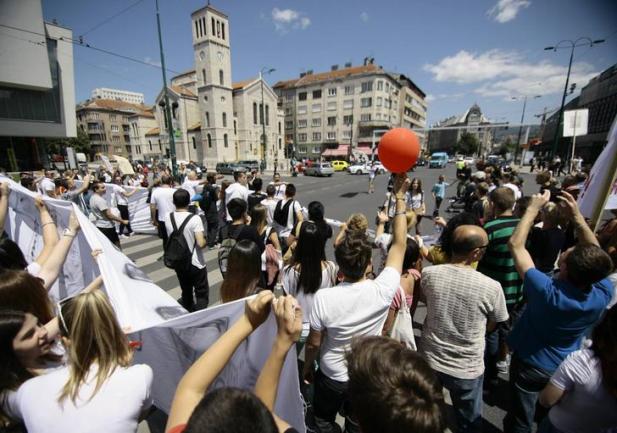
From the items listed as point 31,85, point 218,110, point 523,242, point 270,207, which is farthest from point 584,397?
point 218,110

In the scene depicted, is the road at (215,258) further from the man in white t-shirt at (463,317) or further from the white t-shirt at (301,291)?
the white t-shirt at (301,291)

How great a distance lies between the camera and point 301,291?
245 centimetres

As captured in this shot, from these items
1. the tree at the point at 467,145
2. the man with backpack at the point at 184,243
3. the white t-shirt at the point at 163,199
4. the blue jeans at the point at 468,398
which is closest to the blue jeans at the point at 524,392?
the blue jeans at the point at 468,398

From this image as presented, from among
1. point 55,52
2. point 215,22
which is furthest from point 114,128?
point 55,52

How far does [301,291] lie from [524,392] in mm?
1827

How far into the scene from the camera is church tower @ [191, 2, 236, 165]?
4403 centimetres

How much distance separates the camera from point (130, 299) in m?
1.94

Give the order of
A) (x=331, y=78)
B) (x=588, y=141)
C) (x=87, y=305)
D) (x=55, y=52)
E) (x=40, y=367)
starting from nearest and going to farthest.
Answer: (x=87, y=305)
(x=40, y=367)
(x=55, y=52)
(x=588, y=141)
(x=331, y=78)

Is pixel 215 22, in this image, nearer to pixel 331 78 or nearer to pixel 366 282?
pixel 331 78

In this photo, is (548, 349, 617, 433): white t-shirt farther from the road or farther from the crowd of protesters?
the road

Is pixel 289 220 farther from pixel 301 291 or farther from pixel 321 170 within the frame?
pixel 321 170

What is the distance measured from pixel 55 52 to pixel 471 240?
121 feet

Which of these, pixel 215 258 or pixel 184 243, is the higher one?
pixel 184 243

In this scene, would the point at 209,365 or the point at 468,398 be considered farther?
the point at 468,398
